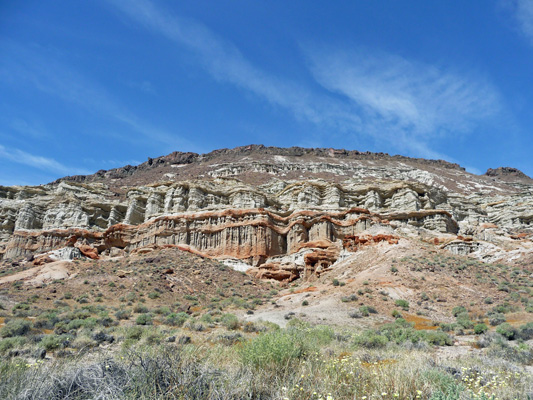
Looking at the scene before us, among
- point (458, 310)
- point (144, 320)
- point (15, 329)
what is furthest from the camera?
point (458, 310)

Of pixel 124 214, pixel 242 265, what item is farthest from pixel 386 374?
pixel 124 214

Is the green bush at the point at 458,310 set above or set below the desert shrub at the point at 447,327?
above

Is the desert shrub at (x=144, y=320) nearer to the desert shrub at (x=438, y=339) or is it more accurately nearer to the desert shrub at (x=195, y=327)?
the desert shrub at (x=195, y=327)

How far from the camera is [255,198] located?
193 feet

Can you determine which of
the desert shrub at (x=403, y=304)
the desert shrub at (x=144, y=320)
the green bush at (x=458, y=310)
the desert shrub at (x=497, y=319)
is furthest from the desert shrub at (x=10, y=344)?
the green bush at (x=458, y=310)

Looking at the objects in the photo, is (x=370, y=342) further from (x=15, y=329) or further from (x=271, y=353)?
(x=15, y=329)

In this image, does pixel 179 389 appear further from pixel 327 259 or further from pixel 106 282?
pixel 327 259

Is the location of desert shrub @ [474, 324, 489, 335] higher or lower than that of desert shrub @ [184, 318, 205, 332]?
higher

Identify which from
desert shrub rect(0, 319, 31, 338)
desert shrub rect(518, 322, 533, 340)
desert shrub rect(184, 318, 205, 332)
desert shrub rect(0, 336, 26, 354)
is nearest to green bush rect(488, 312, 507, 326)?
desert shrub rect(518, 322, 533, 340)

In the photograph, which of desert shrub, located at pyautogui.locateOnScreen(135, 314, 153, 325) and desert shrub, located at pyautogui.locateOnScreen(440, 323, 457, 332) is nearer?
desert shrub, located at pyautogui.locateOnScreen(440, 323, 457, 332)

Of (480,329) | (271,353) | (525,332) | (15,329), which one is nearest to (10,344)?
(15,329)

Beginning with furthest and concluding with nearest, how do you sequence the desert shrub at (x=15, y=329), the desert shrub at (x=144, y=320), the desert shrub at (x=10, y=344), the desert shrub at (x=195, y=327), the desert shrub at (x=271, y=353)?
the desert shrub at (x=144, y=320), the desert shrub at (x=195, y=327), the desert shrub at (x=15, y=329), the desert shrub at (x=10, y=344), the desert shrub at (x=271, y=353)

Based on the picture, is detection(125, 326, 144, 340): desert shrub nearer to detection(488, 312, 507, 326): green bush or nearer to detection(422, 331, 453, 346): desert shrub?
detection(422, 331, 453, 346): desert shrub

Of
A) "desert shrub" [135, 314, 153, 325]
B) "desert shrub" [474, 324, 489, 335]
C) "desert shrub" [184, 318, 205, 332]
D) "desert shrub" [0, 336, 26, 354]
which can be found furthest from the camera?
"desert shrub" [135, 314, 153, 325]
